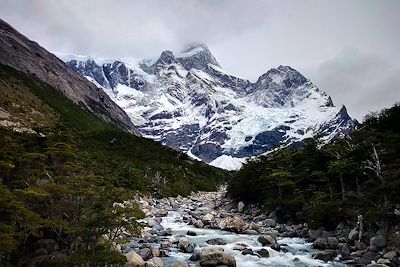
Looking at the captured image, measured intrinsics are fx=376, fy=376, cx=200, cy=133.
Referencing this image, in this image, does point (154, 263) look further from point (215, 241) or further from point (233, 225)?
point (233, 225)

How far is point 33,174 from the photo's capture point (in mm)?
25766

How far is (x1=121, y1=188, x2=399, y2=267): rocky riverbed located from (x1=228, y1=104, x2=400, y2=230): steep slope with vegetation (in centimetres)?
212

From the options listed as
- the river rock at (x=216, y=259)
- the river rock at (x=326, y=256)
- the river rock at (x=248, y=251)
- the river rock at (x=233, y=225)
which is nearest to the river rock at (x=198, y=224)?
the river rock at (x=233, y=225)

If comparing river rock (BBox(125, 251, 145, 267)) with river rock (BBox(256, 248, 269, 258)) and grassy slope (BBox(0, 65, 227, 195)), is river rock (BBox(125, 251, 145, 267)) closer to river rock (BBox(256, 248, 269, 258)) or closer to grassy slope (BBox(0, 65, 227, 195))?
river rock (BBox(256, 248, 269, 258))

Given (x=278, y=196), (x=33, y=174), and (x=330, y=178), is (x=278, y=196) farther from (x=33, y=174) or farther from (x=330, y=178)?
(x=33, y=174)

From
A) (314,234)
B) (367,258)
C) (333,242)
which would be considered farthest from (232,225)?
(367,258)

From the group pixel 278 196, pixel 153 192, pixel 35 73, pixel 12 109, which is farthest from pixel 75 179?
pixel 35 73

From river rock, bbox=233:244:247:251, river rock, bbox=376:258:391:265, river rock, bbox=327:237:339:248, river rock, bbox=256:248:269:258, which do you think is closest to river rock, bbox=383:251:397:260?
river rock, bbox=376:258:391:265

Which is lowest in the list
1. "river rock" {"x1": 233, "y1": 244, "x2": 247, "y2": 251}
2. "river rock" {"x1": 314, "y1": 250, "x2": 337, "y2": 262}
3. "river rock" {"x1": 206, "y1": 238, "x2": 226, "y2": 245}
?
"river rock" {"x1": 314, "y1": 250, "x2": 337, "y2": 262}

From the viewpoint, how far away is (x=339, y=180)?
44.4 metres

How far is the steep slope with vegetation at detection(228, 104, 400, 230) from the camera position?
30.0 metres

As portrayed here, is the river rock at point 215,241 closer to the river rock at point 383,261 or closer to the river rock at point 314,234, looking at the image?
the river rock at point 314,234

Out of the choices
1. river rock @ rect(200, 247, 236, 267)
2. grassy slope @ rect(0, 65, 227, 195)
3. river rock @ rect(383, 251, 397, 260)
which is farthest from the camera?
grassy slope @ rect(0, 65, 227, 195)

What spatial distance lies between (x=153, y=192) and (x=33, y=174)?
191ft
